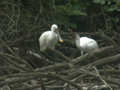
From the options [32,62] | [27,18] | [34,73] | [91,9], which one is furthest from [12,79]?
[91,9]

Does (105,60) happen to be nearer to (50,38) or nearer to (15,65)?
(15,65)

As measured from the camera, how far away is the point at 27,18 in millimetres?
8258

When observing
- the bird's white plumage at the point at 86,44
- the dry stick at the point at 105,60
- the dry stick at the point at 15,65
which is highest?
the dry stick at the point at 105,60

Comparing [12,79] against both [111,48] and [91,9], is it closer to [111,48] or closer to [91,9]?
[111,48]

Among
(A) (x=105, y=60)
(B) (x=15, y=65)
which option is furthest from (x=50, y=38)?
(A) (x=105, y=60)

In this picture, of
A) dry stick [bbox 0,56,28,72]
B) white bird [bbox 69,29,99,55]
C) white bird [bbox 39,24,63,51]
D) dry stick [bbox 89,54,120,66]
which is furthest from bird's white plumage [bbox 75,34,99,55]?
dry stick [bbox 0,56,28,72]

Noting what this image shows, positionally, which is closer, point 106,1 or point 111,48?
point 111,48

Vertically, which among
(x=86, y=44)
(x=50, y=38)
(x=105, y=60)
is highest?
(x=105, y=60)

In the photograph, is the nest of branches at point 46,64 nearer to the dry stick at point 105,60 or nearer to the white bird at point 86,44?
the dry stick at point 105,60

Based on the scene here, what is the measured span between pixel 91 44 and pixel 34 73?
3.13 m

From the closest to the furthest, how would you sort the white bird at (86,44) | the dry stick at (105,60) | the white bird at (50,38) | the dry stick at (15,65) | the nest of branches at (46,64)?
the nest of branches at (46,64) → the dry stick at (105,60) → the dry stick at (15,65) → the white bird at (86,44) → the white bird at (50,38)

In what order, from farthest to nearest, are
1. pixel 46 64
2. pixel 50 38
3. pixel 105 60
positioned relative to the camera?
1. pixel 50 38
2. pixel 46 64
3. pixel 105 60

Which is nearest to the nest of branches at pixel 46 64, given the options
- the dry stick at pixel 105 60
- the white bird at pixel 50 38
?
the dry stick at pixel 105 60

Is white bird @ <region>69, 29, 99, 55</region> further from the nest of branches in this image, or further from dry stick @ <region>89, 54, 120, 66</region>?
dry stick @ <region>89, 54, 120, 66</region>
